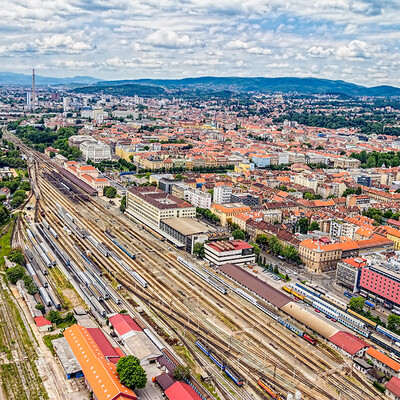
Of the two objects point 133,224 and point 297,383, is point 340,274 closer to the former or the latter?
point 297,383

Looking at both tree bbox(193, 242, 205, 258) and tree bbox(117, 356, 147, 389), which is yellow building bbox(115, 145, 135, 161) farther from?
tree bbox(117, 356, 147, 389)

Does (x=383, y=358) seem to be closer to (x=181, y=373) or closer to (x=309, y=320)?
(x=309, y=320)

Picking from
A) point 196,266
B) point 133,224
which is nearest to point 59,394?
point 196,266

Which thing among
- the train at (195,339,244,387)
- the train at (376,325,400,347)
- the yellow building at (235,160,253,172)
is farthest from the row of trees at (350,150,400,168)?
the train at (195,339,244,387)

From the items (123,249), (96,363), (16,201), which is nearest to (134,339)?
(96,363)

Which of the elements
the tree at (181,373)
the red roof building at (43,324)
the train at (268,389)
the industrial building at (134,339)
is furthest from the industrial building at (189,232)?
the train at (268,389)

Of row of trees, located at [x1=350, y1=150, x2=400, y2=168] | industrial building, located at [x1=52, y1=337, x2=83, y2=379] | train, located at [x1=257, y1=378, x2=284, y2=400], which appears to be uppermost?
row of trees, located at [x1=350, y1=150, x2=400, y2=168]
